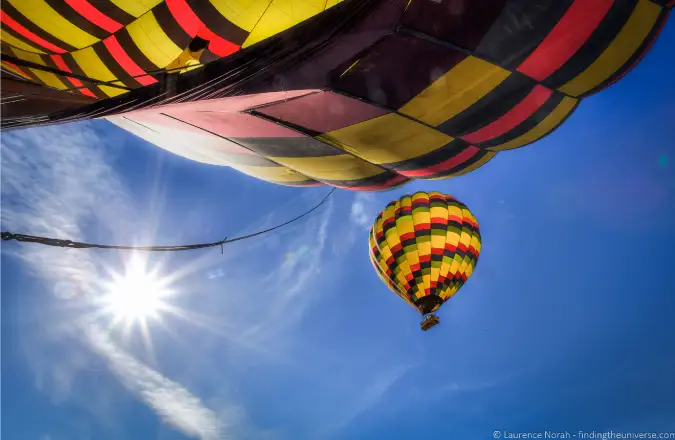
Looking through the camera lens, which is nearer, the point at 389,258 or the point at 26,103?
the point at 26,103

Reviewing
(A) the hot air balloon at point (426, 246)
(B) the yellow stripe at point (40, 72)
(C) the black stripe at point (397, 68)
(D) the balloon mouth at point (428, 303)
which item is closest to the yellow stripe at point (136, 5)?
(B) the yellow stripe at point (40, 72)

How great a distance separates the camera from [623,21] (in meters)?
2.54

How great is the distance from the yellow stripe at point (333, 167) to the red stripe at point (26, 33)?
165 cm

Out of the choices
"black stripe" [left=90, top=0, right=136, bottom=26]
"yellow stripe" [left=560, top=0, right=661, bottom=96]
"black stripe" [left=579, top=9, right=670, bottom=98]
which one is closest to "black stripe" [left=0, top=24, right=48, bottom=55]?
"black stripe" [left=90, top=0, right=136, bottom=26]

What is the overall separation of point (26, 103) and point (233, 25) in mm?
1441

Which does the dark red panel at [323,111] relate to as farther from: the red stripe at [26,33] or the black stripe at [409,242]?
the black stripe at [409,242]

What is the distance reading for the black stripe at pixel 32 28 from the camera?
2.47 meters

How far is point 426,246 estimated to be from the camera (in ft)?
24.3

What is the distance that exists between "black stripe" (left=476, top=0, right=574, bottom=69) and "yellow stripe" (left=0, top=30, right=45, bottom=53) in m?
2.81

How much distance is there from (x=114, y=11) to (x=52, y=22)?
1.40 ft

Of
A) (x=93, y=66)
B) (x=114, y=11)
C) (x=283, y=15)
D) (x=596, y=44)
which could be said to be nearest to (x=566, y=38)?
(x=596, y=44)

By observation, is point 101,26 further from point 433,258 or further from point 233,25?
point 433,258

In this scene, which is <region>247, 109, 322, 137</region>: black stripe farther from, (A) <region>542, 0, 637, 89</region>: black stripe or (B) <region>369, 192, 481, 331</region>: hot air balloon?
(B) <region>369, 192, 481, 331</region>: hot air balloon

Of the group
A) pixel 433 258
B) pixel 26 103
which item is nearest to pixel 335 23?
pixel 26 103
